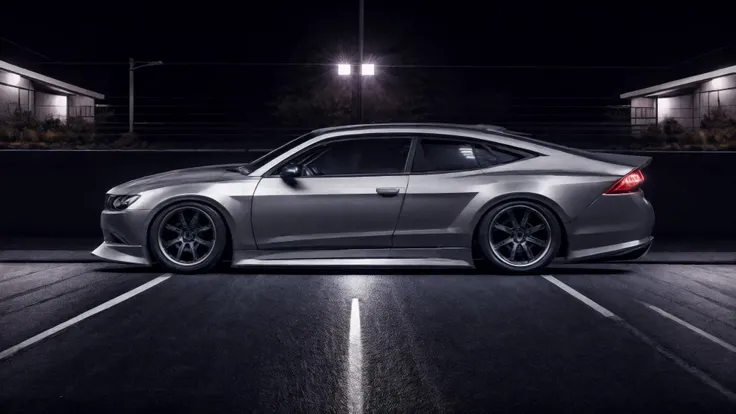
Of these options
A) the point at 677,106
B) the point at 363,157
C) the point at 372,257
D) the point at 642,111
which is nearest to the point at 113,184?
the point at 363,157

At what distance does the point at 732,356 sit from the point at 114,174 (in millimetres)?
10549

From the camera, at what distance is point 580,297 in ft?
29.5

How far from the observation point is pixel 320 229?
10.1 m

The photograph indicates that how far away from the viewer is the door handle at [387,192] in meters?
10.1

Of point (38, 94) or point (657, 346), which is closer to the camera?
point (657, 346)

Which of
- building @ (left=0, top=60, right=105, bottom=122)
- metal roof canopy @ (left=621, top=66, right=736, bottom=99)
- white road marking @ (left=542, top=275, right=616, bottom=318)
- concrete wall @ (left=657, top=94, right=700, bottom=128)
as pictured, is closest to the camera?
white road marking @ (left=542, top=275, right=616, bottom=318)

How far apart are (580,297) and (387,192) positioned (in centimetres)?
236

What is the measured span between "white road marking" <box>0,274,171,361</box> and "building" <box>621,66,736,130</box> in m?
28.4

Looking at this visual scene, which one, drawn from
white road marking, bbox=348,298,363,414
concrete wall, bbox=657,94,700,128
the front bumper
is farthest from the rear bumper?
concrete wall, bbox=657,94,700,128

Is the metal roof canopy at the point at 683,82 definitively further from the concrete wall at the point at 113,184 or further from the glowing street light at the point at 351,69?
the concrete wall at the point at 113,184

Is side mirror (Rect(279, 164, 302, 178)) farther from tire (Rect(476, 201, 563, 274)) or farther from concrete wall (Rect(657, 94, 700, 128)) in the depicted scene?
concrete wall (Rect(657, 94, 700, 128))

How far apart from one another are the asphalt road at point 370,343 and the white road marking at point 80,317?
0.04m

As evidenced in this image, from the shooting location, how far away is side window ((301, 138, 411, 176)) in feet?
34.3

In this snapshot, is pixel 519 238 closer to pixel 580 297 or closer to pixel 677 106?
pixel 580 297
